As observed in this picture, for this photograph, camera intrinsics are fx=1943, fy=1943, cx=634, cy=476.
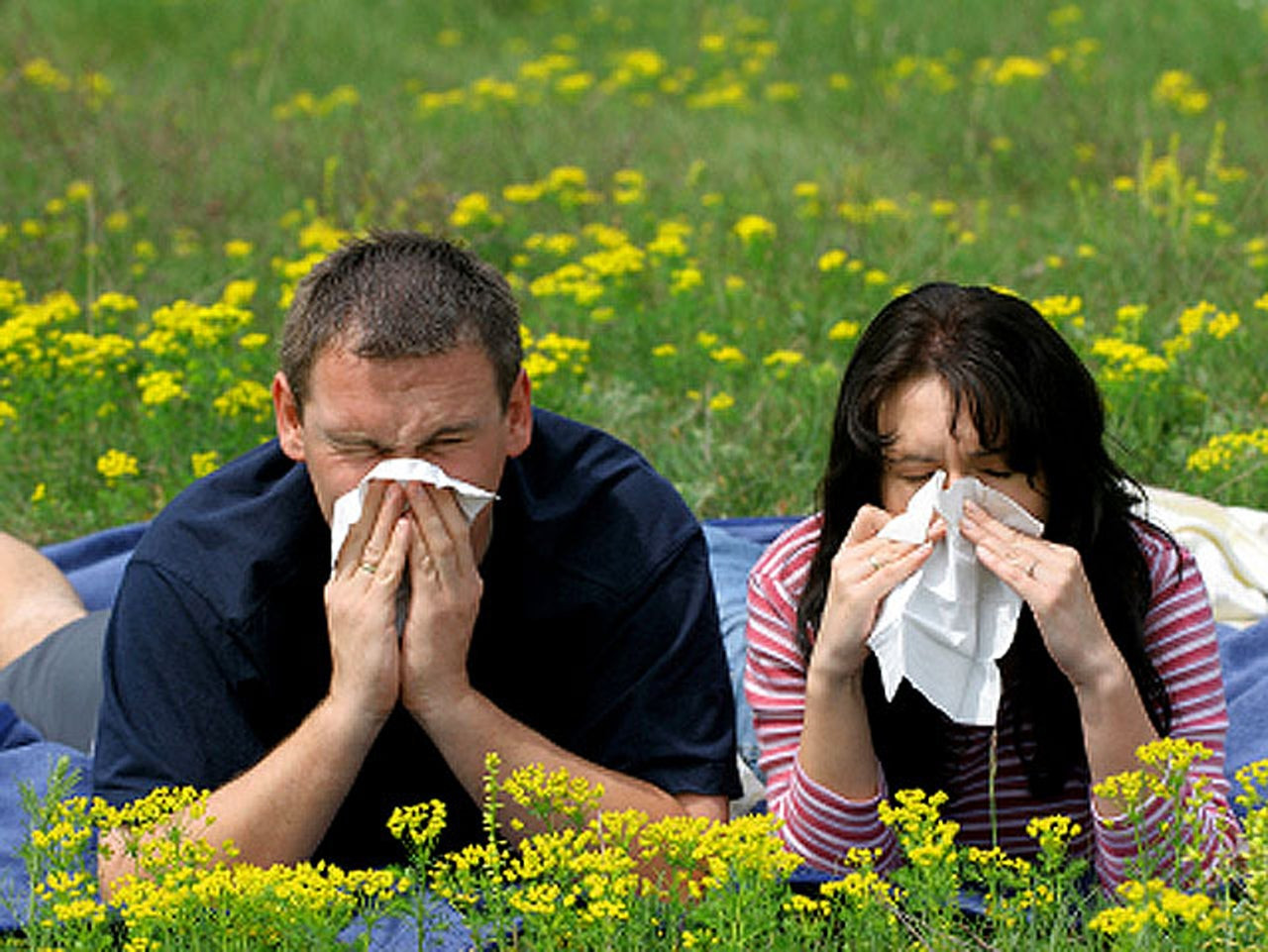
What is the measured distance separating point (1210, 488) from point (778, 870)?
2531 millimetres

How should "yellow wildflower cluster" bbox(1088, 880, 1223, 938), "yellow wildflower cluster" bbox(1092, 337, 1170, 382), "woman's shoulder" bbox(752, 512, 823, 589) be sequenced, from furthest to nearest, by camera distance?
1. "yellow wildflower cluster" bbox(1092, 337, 1170, 382)
2. "woman's shoulder" bbox(752, 512, 823, 589)
3. "yellow wildflower cluster" bbox(1088, 880, 1223, 938)

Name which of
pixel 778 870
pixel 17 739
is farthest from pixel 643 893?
pixel 17 739

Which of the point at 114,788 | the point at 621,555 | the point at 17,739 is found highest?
the point at 621,555

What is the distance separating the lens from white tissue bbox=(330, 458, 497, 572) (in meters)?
2.76

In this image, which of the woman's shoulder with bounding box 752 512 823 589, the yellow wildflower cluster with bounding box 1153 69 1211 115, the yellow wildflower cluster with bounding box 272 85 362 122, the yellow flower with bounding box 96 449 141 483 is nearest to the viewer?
the woman's shoulder with bounding box 752 512 823 589

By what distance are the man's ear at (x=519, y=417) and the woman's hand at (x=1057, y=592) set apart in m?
0.69

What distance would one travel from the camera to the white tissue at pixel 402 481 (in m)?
2.76

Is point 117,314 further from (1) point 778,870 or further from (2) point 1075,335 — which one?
(1) point 778,870

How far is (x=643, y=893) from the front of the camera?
7.95 ft

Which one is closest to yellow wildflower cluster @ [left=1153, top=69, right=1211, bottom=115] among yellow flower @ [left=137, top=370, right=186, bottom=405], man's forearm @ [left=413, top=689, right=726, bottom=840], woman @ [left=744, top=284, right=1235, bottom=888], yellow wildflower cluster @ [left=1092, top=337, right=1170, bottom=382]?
yellow wildflower cluster @ [left=1092, top=337, right=1170, bottom=382]

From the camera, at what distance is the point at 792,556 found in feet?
10.6

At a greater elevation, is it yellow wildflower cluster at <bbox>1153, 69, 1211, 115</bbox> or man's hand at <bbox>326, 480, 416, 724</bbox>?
man's hand at <bbox>326, 480, 416, 724</bbox>

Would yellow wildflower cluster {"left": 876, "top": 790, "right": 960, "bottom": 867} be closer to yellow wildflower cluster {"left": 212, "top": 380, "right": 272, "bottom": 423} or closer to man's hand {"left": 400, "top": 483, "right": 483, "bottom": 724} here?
man's hand {"left": 400, "top": 483, "right": 483, "bottom": 724}

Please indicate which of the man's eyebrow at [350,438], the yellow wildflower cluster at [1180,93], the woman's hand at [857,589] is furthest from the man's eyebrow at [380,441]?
the yellow wildflower cluster at [1180,93]
